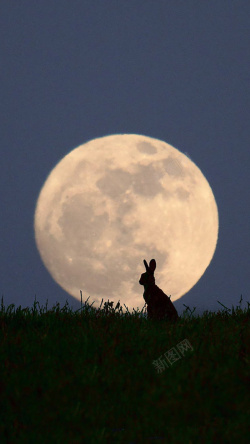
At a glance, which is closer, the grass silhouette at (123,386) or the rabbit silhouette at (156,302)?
the grass silhouette at (123,386)

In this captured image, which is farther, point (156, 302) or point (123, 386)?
point (156, 302)

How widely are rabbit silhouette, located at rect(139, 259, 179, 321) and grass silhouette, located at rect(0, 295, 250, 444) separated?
4.98 ft

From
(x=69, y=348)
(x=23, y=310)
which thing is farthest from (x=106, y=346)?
(x=23, y=310)

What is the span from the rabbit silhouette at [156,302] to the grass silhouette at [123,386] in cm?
152

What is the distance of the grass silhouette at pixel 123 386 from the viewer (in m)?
3.67

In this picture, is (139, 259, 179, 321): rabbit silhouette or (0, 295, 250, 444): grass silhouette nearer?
(0, 295, 250, 444): grass silhouette

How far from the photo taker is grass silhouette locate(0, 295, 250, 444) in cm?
367

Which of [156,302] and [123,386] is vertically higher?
[156,302]

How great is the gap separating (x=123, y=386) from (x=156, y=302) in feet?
11.6

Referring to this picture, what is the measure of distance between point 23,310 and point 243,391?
371 centimetres

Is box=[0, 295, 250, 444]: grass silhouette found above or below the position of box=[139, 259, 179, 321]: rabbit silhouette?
A: below

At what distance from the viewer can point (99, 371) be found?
446 cm

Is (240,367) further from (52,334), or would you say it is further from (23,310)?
(23,310)

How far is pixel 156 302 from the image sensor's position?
25.4 ft
